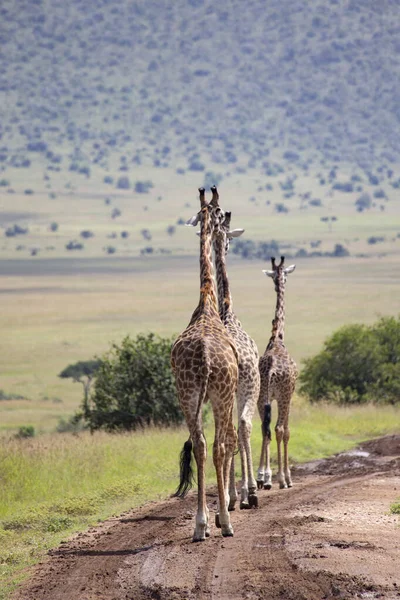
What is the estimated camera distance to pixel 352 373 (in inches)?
1233

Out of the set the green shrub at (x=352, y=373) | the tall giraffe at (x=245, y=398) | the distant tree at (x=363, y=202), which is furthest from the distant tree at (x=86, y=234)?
the tall giraffe at (x=245, y=398)

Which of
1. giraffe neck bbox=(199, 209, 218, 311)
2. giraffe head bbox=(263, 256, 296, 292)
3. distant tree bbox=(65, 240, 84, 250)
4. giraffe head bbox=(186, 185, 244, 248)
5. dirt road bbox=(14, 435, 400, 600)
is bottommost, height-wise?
distant tree bbox=(65, 240, 84, 250)

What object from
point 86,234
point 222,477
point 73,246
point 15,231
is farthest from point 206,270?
point 15,231

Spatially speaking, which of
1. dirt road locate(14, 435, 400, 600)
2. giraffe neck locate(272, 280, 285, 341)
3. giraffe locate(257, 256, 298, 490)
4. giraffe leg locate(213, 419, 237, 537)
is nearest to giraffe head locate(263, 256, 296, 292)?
giraffe neck locate(272, 280, 285, 341)

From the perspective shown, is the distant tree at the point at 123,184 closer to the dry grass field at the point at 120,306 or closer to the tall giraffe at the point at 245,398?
the dry grass field at the point at 120,306

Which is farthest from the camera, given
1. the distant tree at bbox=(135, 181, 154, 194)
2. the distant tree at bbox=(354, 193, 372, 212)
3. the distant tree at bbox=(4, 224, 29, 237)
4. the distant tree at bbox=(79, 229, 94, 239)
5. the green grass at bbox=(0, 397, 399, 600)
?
the distant tree at bbox=(135, 181, 154, 194)

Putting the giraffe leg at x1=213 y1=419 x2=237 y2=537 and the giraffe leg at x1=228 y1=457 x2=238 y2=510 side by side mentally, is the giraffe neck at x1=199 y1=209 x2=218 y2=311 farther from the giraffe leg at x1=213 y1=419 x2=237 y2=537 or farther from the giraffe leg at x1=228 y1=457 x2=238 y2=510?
the giraffe leg at x1=228 y1=457 x2=238 y2=510

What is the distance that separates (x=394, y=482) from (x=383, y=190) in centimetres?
18297

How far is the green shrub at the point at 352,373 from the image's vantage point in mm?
30875

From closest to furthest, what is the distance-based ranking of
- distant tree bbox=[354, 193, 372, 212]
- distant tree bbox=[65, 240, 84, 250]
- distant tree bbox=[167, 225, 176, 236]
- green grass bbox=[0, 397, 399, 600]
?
green grass bbox=[0, 397, 399, 600] → distant tree bbox=[65, 240, 84, 250] → distant tree bbox=[167, 225, 176, 236] → distant tree bbox=[354, 193, 372, 212]

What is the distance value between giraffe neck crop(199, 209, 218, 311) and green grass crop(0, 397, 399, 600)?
10.1 ft

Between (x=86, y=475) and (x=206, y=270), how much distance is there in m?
5.46

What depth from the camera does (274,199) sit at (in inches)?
7347

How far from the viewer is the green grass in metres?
13.0
